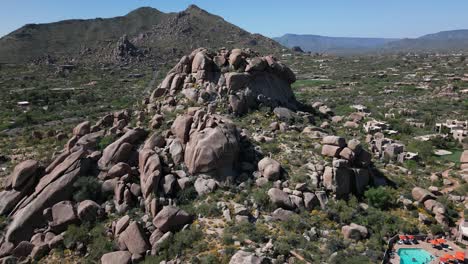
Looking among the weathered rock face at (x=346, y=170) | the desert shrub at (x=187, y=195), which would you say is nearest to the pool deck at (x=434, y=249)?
the weathered rock face at (x=346, y=170)

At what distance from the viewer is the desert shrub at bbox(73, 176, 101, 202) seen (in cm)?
2933

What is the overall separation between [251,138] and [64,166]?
17797 mm

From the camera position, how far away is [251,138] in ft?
121

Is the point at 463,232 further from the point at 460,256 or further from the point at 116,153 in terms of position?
the point at 116,153

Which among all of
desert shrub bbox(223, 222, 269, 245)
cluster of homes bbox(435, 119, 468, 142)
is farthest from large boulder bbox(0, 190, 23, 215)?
cluster of homes bbox(435, 119, 468, 142)

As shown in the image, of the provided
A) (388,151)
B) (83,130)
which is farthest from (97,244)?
(388,151)

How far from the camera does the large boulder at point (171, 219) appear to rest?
1014 inches

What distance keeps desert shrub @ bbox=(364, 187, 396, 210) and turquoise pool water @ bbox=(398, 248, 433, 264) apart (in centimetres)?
476

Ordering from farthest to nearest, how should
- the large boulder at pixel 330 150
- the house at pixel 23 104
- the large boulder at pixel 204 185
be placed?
the house at pixel 23 104 → the large boulder at pixel 330 150 → the large boulder at pixel 204 185

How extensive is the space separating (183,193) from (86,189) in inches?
320

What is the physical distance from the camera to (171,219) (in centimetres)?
2594

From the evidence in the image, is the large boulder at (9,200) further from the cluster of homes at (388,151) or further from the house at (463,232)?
the cluster of homes at (388,151)

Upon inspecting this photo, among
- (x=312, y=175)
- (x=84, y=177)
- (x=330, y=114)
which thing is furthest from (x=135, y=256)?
(x=330, y=114)

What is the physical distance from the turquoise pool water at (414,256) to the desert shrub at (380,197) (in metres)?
4.76
